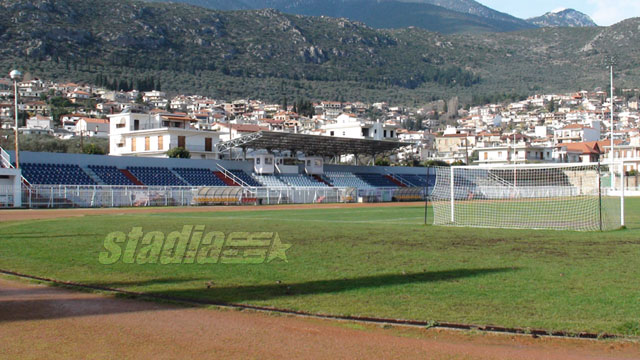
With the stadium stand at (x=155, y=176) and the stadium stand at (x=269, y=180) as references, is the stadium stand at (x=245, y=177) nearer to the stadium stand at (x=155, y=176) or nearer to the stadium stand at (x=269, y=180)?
the stadium stand at (x=269, y=180)

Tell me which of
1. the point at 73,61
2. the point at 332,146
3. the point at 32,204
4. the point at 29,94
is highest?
the point at 73,61

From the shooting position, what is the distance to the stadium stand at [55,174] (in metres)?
41.8

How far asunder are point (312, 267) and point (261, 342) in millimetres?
4845

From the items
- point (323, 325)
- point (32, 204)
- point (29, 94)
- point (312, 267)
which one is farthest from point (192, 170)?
point (29, 94)

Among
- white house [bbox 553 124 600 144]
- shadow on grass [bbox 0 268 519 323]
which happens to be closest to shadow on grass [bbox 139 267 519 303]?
shadow on grass [bbox 0 268 519 323]

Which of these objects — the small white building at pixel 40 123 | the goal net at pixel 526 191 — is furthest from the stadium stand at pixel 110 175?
the small white building at pixel 40 123

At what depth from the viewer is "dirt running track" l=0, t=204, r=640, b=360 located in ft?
20.4

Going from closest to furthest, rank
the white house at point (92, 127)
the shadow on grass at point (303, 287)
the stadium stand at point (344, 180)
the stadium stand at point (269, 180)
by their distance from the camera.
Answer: the shadow on grass at point (303, 287) → the stadium stand at point (269, 180) → the stadium stand at point (344, 180) → the white house at point (92, 127)

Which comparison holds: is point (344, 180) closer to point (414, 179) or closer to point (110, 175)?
point (414, 179)

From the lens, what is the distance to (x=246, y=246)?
15172 millimetres

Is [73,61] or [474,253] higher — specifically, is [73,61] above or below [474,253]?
above

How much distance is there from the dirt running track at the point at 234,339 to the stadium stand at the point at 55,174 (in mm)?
36961

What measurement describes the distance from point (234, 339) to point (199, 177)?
48.4 meters

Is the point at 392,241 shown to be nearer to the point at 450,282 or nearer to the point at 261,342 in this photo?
the point at 450,282
